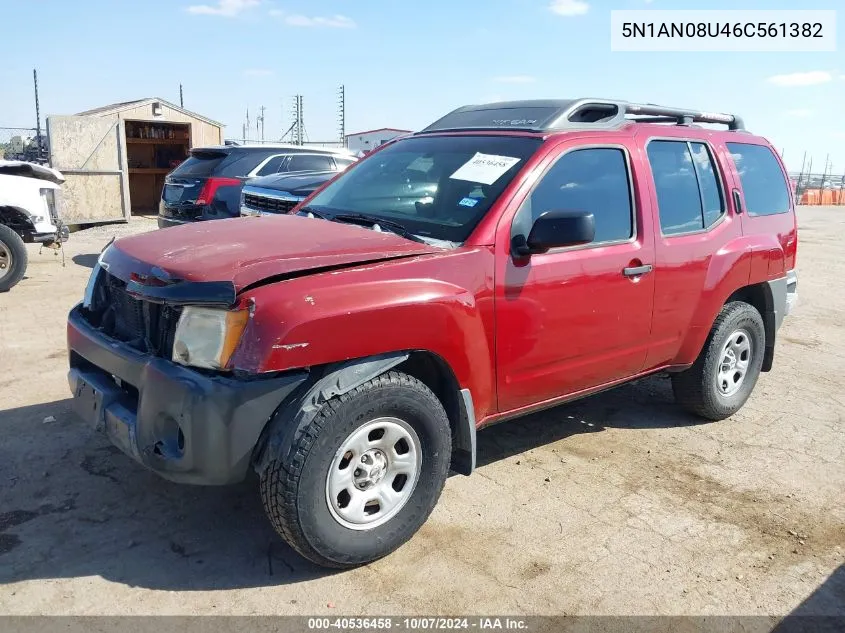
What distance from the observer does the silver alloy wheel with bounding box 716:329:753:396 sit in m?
4.90

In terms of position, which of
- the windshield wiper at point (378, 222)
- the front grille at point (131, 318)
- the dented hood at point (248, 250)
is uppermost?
the windshield wiper at point (378, 222)

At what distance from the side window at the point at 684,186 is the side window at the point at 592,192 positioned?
307 millimetres

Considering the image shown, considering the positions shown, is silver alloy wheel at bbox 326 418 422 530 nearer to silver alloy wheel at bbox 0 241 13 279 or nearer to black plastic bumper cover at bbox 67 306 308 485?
black plastic bumper cover at bbox 67 306 308 485

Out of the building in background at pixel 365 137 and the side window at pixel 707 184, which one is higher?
the building in background at pixel 365 137

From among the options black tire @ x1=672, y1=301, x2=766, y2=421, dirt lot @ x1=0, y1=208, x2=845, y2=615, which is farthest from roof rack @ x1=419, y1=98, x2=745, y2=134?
dirt lot @ x1=0, y1=208, x2=845, y2=615

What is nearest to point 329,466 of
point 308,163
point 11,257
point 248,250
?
point 248,250

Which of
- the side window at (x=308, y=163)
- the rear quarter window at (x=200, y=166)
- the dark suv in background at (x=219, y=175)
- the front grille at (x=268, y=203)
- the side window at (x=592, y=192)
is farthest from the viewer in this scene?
the side window at (x=308, y=163)

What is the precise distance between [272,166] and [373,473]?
7899 mm

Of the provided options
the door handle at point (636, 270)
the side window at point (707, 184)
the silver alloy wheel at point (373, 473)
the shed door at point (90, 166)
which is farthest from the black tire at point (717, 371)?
the shed door at point (90, 166)

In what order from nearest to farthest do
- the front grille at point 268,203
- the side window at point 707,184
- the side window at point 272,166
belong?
the side window at point 707,184 → the front grille at point 268,203 → the side window at point 272,166

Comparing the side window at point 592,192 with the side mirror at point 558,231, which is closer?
the side mirror at point 558,231

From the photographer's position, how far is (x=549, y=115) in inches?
157

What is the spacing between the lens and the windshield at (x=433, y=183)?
3.53m

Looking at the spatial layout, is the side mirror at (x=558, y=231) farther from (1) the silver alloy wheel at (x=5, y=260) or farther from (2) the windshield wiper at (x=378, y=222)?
(1) the silver alloy wheel at (x=5, y=260)
